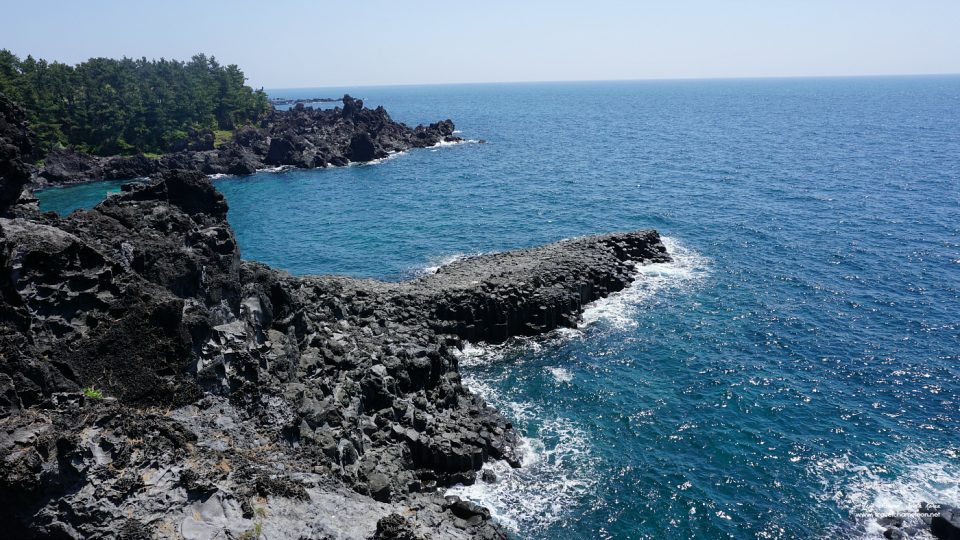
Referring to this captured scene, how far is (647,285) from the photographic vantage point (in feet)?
213

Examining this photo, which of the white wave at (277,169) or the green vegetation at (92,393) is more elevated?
the green vegetation at (92,393)

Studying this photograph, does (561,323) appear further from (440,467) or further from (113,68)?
(113,68)

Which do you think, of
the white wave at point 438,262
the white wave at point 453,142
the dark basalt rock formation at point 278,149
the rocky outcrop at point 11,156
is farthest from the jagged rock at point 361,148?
the rocky outcrop at point 11,156

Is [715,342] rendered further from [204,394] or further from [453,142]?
[453,142]

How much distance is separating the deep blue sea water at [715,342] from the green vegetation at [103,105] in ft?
106

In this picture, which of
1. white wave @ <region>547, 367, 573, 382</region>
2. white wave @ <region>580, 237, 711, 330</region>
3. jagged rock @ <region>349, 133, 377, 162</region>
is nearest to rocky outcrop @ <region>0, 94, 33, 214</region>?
white wave @ <region>547, 367, 573, 382</region>

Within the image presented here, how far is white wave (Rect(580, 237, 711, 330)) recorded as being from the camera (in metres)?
57.8

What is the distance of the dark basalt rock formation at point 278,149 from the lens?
406 feet

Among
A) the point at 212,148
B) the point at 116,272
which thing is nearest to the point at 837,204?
the point at 116,272

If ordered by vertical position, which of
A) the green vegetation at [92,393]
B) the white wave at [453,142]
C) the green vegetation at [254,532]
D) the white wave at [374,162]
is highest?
the white wave at [453,142]

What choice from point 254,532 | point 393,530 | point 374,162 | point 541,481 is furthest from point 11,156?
point 374,162

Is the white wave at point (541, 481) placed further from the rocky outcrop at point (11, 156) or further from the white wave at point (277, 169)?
the white wave at point (277, 169)

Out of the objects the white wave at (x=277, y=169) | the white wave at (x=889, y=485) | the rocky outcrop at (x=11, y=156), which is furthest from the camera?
the white wave at (x=277, y=169)

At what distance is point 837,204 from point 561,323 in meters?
62.6
